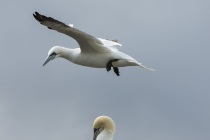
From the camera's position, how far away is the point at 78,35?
49.8 feet

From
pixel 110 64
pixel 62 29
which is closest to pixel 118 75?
pixel 110 64

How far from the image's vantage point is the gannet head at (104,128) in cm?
1078

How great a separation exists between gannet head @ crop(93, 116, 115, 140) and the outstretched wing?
10.5 feet

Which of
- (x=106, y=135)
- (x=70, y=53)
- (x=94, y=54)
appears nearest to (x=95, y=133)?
(x=106, y=135)

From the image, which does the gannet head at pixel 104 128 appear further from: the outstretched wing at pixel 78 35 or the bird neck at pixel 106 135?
the outstretched wing at pixel 78 35

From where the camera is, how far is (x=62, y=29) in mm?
14719

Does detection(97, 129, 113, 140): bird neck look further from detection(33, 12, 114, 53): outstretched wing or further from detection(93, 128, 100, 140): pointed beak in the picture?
detection(33, 12, 114, 53): outstretched wing

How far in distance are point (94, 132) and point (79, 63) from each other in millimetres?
4545

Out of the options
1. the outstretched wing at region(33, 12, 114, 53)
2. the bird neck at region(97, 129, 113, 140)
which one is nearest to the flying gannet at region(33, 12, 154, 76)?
the outstretched wing at region(33, 12, 114, 53)

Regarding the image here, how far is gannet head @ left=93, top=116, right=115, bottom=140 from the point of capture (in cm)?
1078

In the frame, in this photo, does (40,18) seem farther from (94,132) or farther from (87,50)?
(94,132)

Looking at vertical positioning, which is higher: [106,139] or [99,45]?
[99,45]

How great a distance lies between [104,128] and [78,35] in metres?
4.50

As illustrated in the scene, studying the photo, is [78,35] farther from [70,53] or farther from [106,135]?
[106,135]
